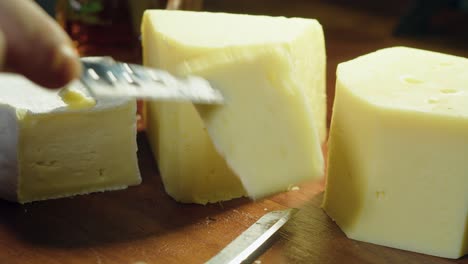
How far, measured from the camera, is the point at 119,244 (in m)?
1.11

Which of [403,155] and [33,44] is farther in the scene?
[403,155]

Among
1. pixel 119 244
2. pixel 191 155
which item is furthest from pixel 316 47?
pixel 119 244

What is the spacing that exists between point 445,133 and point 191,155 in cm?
46

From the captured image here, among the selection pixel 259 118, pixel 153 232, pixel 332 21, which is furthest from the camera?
pixel 332 21

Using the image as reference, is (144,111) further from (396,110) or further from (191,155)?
(396,110)

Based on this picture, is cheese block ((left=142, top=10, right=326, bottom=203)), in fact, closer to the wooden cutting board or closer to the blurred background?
the wooden cutting board

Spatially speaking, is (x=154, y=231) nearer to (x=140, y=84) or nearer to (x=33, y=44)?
(x=140, y=84)

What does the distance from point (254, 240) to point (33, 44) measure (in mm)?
527

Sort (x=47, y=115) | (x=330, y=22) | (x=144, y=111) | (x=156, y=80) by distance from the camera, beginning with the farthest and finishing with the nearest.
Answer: (x=330, y=22) < (x=144, y=111) < (x=47, y=115) < (x=156, y=80)

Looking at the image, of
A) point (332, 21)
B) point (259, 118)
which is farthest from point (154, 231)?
point (332, 21)

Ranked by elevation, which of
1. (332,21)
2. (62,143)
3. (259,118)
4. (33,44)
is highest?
(33,44)

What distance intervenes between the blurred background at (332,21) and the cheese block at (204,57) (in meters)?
0.40

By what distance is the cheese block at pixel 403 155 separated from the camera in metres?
1.03

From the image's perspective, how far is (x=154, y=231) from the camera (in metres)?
1.15
